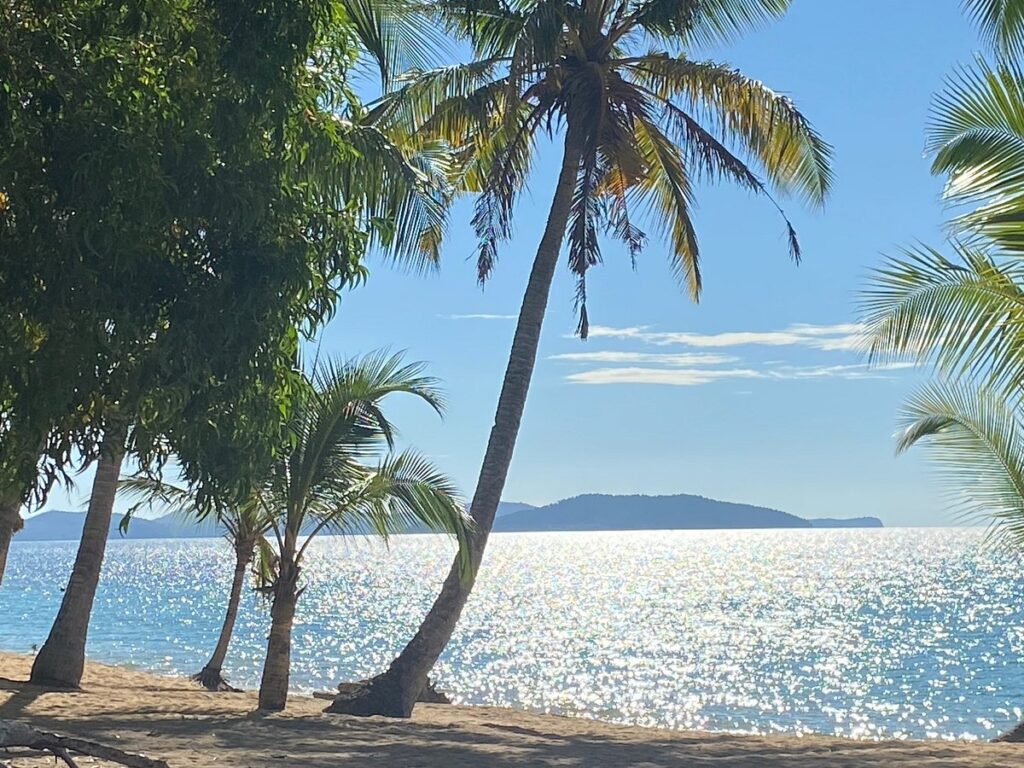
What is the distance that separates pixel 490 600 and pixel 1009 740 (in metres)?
70.2

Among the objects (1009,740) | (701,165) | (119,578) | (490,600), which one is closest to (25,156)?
(701,165)

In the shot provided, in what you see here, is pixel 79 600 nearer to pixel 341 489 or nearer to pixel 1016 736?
pixel 341 489

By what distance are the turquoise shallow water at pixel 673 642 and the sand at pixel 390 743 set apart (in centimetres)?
228

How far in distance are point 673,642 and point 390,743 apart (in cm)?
3773

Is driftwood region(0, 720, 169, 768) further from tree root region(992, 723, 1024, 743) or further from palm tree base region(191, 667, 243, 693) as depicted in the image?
palm tree base region(191, 667, 243, 693)

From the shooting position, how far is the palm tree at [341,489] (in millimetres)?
12258

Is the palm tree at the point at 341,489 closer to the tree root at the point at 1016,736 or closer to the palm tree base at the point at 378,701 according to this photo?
the palm tree base at the point at 378,701

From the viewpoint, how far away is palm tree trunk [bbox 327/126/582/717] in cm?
1292

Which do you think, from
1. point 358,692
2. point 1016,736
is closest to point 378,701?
point 358,692

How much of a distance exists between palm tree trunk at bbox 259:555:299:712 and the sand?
0.23 m

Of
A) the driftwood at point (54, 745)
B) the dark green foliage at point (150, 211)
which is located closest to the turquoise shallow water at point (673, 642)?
the dark green foliage at point (150, 211)

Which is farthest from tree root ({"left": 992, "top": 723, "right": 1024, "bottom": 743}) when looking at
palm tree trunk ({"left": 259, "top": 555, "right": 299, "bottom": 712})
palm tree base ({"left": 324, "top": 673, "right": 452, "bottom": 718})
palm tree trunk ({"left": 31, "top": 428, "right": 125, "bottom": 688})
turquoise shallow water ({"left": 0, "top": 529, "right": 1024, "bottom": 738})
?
palm tree trunk ({"left": 31, "top": 428, "right": 125, "bottom": 688})

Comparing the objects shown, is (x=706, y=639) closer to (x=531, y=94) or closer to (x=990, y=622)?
(x=990, y=622)

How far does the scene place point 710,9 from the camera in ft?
48.5
